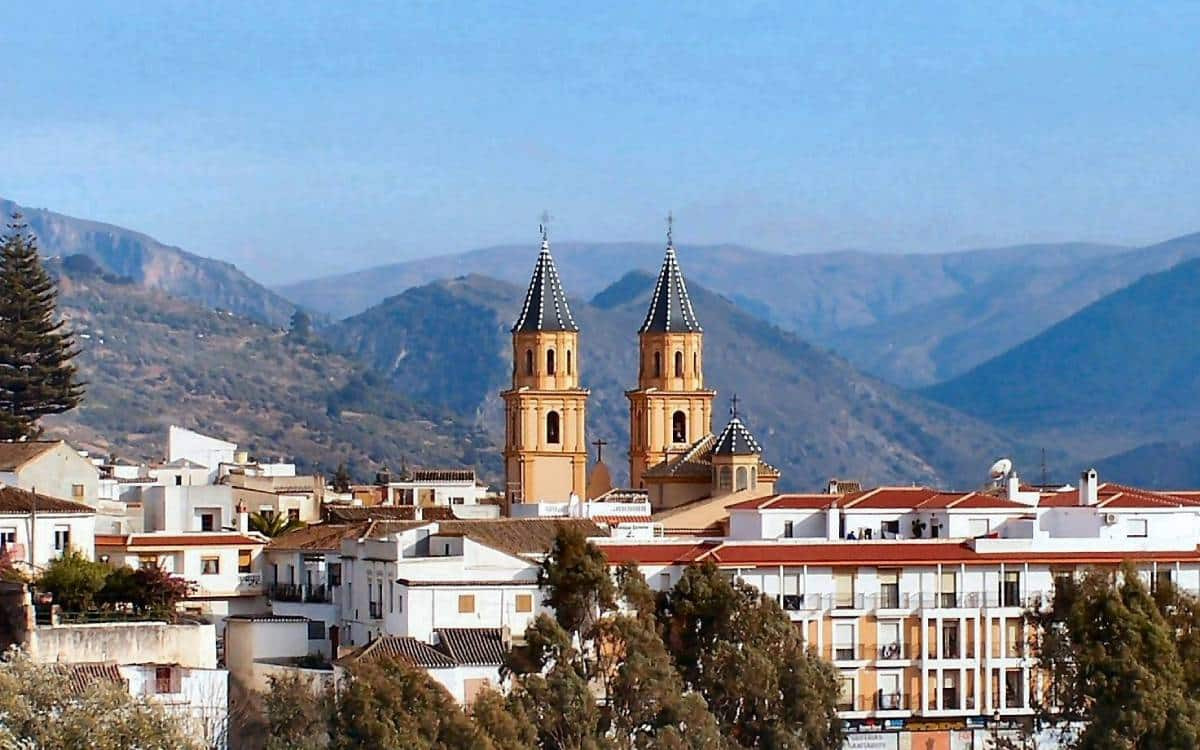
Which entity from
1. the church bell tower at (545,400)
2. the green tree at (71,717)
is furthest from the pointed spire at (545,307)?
the green tree at (71,717)

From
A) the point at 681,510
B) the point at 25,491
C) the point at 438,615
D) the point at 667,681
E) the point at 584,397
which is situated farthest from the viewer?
the point at 584,397

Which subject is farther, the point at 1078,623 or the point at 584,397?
the point at 584,397

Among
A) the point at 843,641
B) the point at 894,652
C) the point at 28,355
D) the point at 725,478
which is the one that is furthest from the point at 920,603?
the point at 28,355

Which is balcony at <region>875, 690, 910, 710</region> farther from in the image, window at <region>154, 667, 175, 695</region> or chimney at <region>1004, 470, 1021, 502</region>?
window at <region>154, 667, 175, 695</region>

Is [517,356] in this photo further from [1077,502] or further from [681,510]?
[1077,502]

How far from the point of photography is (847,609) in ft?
268

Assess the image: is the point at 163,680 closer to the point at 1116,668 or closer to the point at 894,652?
the point at 894,652

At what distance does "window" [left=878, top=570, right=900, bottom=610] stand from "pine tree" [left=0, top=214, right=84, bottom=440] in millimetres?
37262

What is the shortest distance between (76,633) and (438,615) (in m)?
9.39

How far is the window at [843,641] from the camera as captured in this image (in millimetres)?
81188

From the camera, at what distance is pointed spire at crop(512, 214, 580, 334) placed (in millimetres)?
139375

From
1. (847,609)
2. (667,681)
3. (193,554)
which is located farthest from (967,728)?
(193,554)

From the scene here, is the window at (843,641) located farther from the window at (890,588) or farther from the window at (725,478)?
the window at (725,478)

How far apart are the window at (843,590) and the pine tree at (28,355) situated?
3672 cm
